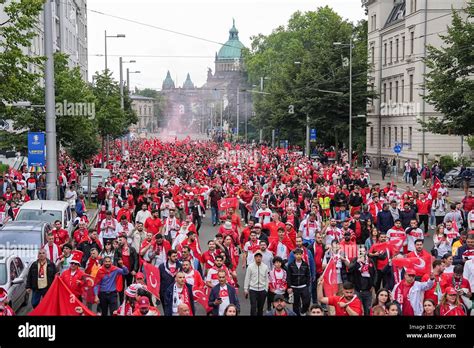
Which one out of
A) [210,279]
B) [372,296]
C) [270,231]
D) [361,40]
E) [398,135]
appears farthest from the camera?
[361,40]

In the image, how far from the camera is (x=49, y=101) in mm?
24641

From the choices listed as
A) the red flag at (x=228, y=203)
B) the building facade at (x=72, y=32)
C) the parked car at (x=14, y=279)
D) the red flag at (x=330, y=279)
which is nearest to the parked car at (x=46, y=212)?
the red flag at (x=228, y=203)

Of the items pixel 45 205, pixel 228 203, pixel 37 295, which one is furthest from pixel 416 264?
pixel 228 203

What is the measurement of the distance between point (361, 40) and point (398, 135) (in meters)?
20.9

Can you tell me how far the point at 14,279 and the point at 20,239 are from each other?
9.55 feet

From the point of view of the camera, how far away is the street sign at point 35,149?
25.3 metres

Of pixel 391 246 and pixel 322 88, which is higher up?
pixel 322 88

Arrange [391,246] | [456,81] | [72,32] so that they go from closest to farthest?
[391,246] < [456,81] < [72,32]

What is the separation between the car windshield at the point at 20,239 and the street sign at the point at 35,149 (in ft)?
28.6

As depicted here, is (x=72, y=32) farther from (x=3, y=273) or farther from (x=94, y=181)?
Answer: (x=3, y=273)

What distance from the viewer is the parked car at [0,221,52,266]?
15844 mm

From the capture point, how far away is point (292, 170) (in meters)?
36.6
